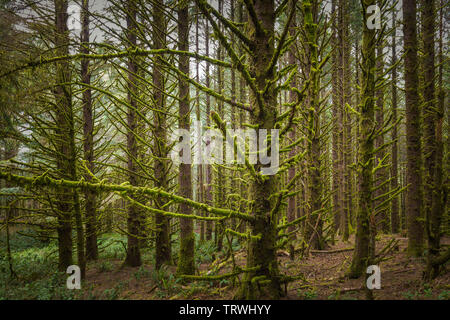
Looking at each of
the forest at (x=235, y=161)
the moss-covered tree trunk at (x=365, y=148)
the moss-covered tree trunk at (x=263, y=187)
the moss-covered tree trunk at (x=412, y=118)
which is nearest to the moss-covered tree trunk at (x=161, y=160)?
the forest at (x=235, y=161)

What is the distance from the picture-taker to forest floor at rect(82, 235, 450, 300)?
373 centimetres

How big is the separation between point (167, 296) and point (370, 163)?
5233mm

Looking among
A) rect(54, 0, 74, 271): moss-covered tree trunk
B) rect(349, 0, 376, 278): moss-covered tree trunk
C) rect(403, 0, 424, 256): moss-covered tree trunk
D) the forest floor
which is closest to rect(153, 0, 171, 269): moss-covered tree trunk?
the forest floor

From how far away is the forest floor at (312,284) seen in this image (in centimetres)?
373

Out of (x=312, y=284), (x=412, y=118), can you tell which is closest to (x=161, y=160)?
(x=312, y=284)

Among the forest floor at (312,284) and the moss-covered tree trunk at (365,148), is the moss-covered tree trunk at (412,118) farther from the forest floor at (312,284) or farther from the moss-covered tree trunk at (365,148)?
the moss-covered tree trunk at (365,148)

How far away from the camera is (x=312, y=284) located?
14.3 ft

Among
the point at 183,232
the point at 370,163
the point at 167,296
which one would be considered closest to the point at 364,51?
the point at 370,163

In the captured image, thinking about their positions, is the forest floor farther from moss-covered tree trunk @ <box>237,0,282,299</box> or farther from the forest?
moss-covered tree trunk @ <box>237,0,282,299</box>

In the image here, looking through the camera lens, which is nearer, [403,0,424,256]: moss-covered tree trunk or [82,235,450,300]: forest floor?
[82,235,450,300]: forest floor

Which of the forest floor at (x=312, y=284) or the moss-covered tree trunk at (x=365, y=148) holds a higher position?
the moss-covered tree trunk at (x=365, y=148)
